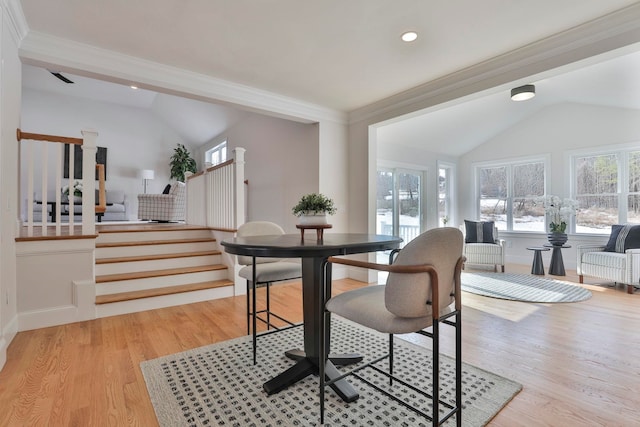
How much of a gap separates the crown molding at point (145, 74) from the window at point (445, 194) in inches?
153

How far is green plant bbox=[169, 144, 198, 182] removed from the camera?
8211mm

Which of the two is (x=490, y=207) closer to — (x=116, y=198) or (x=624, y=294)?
(x=624, y=294)

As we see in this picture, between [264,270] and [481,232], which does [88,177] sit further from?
[481,232]

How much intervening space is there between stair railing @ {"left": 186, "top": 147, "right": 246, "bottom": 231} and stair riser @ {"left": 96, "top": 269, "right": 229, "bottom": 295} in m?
0.59

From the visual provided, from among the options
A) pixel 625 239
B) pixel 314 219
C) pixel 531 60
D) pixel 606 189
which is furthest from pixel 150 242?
pixel 606 189

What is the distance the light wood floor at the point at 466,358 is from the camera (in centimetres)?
152

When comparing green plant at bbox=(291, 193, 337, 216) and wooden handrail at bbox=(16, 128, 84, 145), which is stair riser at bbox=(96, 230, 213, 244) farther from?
green plant at bbox=(291, 193, 337, 216)

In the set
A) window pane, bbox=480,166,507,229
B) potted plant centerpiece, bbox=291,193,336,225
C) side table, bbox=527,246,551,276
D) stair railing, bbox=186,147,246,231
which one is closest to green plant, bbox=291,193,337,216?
potted plant centerpiece, bbox=291,193,336,225

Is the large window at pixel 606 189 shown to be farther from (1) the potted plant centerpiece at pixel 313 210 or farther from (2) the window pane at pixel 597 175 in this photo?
(1) the potted plant centerpiece at pixel 313 210

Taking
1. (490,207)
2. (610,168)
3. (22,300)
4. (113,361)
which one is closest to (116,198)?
(22,300)

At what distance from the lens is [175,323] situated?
9.17 feet

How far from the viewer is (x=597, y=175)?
211 inches

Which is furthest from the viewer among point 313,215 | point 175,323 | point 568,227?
point 568,227

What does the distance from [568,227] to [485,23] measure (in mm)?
4707
